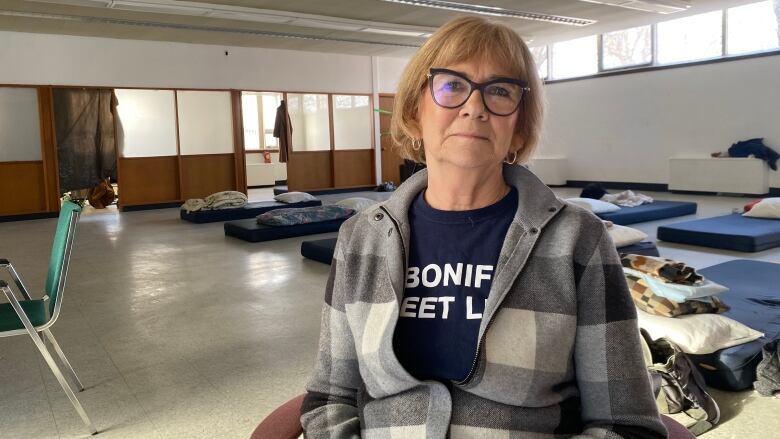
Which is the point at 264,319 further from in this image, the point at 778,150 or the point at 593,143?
the point at 593,143

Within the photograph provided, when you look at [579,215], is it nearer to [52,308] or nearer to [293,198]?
[52,308]

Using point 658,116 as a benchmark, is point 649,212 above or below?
below

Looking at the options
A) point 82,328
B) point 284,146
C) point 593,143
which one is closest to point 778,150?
point 593,143

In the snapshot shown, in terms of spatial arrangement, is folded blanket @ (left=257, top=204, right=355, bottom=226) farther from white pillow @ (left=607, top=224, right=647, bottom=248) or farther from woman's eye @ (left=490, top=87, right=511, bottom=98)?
woman's eye @ (left=490, top=87, right=511, bottom=98)

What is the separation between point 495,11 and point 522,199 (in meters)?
8.69

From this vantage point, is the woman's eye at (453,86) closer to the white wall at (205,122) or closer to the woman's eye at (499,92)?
the woman's eye at (499,92)

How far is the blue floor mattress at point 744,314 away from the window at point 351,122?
9927mm

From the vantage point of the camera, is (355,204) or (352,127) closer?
(355,204)

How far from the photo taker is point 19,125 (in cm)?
998

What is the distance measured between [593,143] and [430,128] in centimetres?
1235

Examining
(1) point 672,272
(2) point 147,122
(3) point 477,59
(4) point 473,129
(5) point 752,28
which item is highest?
(5) point 752,28

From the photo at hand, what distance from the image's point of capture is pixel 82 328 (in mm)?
4078

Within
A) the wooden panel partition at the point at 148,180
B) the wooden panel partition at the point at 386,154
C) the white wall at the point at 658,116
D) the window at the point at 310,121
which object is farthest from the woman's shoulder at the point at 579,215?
the wooden panel partition at the point at 386,154

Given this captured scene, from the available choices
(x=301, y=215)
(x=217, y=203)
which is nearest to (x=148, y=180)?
(x=217, y=203)
